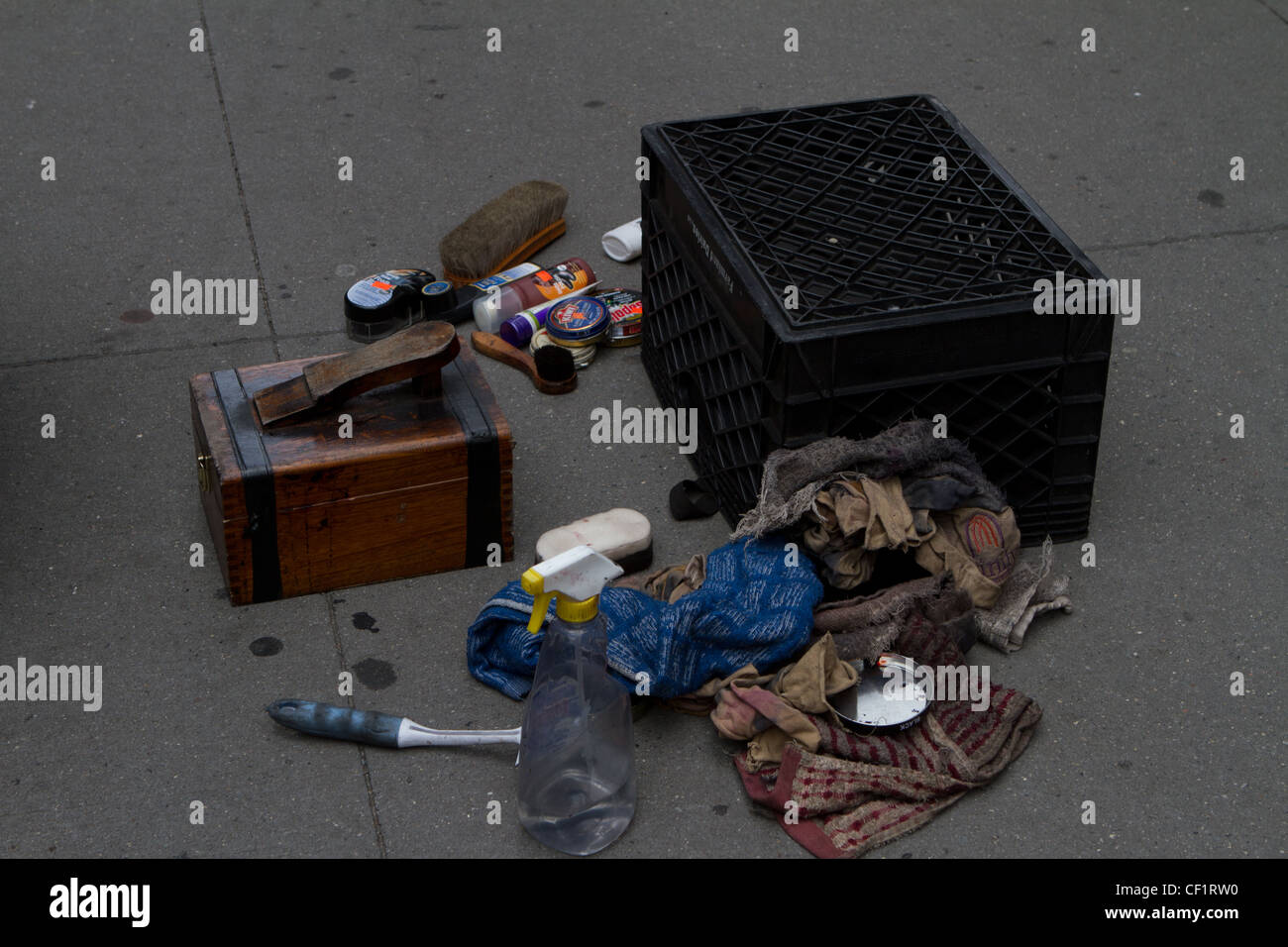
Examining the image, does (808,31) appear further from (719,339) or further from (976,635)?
(976,635)

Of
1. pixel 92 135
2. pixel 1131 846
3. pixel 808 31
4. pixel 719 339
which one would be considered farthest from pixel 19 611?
pixel 808 31

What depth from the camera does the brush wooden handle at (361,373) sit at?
11.5ft

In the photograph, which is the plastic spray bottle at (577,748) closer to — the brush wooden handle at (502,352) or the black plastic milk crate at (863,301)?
the black plastic milk crate at (863,301)

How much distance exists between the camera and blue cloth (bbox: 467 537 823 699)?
3.21 m

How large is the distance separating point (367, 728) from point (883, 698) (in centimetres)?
113

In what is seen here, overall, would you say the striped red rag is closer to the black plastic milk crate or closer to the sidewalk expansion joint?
the black plastic milk crate

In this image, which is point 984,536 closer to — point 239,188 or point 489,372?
point 489,372

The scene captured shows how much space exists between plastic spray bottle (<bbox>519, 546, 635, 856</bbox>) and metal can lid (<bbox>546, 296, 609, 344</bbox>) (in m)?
1.75

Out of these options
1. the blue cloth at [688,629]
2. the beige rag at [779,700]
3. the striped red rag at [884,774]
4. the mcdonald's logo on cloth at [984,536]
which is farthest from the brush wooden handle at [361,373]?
the mcdonald's logo on cloth at [984,536]

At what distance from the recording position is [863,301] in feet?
11.3

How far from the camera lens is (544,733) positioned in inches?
117

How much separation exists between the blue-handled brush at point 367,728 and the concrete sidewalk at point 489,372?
4 cm

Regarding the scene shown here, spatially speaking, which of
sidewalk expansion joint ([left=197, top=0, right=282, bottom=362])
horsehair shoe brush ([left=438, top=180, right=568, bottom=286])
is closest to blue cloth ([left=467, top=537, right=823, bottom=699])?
sidewalk expansion joint ([left=197, top=0, right=282, bottom=362])

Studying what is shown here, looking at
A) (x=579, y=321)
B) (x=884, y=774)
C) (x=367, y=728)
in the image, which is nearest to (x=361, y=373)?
(x=367, y=728)
